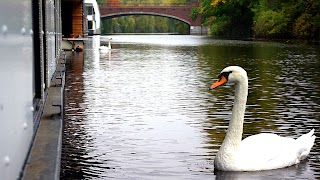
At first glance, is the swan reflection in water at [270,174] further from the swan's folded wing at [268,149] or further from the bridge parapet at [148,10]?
the bridge parapet at [148,10]

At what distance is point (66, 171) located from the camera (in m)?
8.29

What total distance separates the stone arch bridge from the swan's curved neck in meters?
114

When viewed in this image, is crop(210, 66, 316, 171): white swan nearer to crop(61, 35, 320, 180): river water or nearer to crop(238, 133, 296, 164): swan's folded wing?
crop(238, 133, 296, 164): swan's folded wing

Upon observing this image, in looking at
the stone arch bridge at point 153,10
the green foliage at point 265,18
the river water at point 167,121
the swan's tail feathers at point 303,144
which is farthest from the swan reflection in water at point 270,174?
the stone arch bridge at point 153,10

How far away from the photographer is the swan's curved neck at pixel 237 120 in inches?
323

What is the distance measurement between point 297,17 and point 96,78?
2281 inches

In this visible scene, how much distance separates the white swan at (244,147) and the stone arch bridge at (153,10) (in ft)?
375

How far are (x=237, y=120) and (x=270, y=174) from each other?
712 mm

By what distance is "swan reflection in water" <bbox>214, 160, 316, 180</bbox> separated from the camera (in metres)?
8.14

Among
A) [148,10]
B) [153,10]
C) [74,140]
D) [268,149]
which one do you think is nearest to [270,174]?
[268,149]

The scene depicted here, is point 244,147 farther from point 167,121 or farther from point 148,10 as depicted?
point 148,10

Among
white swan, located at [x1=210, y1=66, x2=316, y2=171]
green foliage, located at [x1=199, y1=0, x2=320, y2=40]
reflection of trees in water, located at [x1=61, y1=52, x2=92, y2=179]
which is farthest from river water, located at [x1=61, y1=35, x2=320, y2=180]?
green foliage, located at [x1=199, y1=0, x2=320, y2=40]

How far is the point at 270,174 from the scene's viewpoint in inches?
328

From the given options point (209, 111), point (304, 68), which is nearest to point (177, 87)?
point (209, 111)
